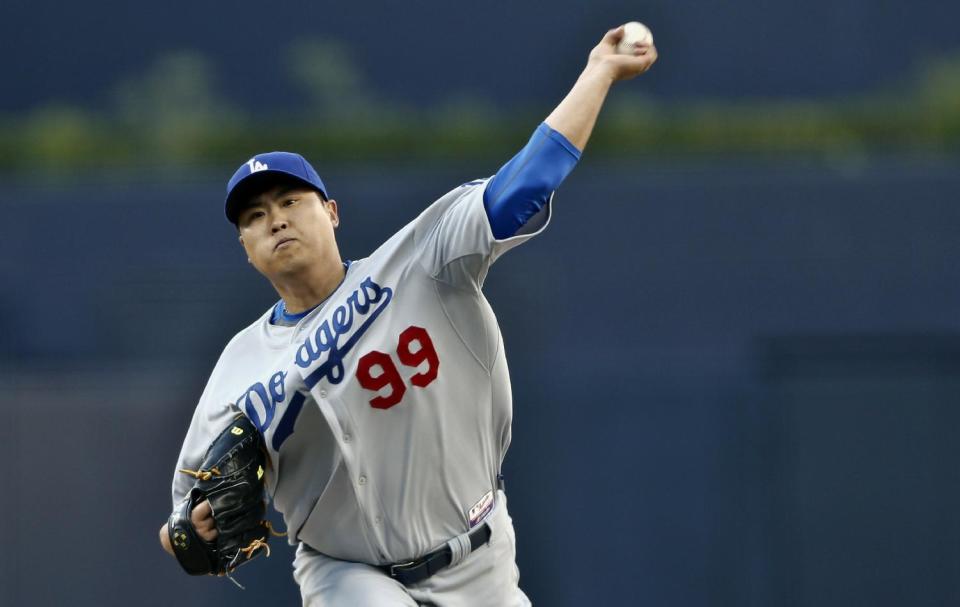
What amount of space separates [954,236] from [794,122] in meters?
1.71

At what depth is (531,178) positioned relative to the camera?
97.2 inches

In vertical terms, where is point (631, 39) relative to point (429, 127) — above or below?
below

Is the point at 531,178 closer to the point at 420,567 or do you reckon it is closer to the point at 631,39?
the point at 631,39

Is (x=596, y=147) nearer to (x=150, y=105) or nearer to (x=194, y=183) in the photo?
(x=194, y=183)

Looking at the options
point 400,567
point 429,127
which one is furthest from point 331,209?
point 429,127

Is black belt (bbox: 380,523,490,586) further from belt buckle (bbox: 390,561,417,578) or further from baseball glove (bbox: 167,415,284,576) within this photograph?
baseball glove (bbox: 167,415,284,576)

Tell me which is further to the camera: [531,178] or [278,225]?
[278,225]

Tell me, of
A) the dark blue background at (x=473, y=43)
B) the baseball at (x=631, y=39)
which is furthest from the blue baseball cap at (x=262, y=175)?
the dark blue background at (x=473, y=43)

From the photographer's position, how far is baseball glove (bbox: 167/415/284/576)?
2.78 m

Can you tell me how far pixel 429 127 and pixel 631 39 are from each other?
19.0 feet

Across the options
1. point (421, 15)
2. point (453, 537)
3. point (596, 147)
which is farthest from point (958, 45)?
point (453, 537)

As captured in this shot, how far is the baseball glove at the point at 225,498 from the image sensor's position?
2781mm

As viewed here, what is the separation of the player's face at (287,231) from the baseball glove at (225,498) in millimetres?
313

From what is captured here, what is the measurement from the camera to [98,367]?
20.3 feet
